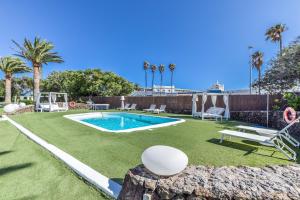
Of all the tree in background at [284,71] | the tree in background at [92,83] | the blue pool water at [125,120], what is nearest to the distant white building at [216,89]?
the tree in background at [284,71]

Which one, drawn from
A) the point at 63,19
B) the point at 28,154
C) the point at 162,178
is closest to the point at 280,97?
the point at 162,178

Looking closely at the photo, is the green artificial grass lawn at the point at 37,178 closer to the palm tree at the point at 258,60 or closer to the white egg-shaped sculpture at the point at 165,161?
the white egg-shaped sculpture at the point at 165,161

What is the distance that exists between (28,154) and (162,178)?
14.5 feet

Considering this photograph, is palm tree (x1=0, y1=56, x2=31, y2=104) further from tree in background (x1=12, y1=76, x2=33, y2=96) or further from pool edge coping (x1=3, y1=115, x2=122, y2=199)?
pool edge coping (x1=3, y1=115, x2=122, y2=199)

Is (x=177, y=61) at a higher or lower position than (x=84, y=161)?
higher

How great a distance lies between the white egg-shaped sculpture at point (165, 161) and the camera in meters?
2.56

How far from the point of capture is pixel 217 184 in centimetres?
231

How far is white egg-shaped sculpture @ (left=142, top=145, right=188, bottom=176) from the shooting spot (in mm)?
2557

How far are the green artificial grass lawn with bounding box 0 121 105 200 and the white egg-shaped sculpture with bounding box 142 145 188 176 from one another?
117cm

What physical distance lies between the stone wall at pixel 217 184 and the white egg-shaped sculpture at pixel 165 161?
4.3 inches

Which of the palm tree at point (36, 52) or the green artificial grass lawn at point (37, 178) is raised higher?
the palm tree at point (36, 52)

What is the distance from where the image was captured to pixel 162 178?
261 centimetres

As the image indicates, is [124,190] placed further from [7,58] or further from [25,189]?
[7,58]

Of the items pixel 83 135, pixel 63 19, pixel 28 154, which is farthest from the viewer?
pixel 63 19
